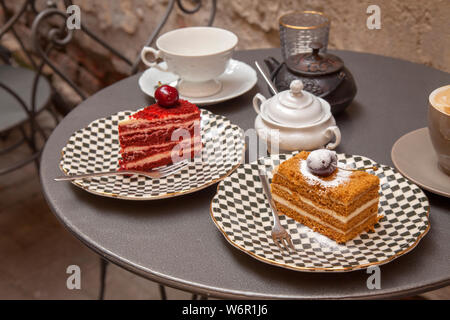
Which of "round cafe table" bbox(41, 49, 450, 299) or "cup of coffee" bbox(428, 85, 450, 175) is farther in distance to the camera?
"cup of coffee" bbox(428, 85, 450, 175)

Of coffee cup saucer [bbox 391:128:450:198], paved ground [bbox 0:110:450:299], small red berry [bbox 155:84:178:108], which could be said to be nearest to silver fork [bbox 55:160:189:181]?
small red berry [bbox 155:84:178:108]

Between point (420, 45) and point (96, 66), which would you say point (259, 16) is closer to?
point (420, 45)

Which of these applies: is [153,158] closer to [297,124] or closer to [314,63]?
[297,124]

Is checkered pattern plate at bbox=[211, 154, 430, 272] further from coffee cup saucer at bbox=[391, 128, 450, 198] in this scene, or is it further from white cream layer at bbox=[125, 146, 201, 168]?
white cream layer at bbox=[125, 146, 201, 168]

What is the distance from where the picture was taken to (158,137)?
1.29 metres

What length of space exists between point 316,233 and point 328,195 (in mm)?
87

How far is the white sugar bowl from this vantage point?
48.2 inches

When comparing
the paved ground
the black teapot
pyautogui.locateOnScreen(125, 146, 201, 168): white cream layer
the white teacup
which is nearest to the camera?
pyautogui.locateOnScreen(125, 146, 201, 168): white cream layer

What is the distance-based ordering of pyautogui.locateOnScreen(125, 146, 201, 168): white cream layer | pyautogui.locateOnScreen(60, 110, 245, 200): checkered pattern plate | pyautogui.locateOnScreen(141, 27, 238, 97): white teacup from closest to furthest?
pyautogui.locateOnScreen(60, 110, 245, 200): checkered pattern plate < pyautogui.locateOnScreen(125, 146, 201, 168): white cream layer < pyautogui.locateOnScreen(141, 27, 238, 97): white teacup

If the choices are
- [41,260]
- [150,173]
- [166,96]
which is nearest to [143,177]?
[150,173]

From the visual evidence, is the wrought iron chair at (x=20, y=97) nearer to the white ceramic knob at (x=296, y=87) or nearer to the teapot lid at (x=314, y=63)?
the teapot lid at (x=314, y=63)

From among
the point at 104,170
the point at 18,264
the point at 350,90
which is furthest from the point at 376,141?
the point at 18,264

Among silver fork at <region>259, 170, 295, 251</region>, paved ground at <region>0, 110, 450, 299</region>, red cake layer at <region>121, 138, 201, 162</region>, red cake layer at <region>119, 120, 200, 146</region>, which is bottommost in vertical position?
paved ground at <region>0, 110, 450, 299</region>
